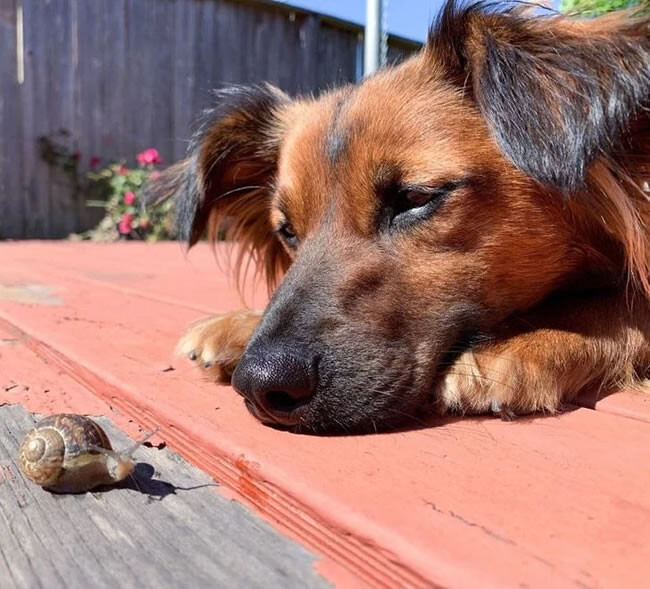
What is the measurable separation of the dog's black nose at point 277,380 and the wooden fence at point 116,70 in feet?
21.9

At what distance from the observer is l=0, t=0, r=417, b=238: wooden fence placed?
Result: 767cm

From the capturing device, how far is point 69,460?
1037 mm

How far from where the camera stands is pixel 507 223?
176cm

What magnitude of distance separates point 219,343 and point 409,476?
91cm

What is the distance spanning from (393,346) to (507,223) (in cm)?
46

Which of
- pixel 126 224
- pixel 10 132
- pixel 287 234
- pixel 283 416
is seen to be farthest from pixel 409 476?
pixel 10 132

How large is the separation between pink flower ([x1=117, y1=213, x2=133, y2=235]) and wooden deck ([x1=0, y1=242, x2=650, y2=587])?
20.2ft

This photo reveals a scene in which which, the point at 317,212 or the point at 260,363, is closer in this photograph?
the point at 260,363

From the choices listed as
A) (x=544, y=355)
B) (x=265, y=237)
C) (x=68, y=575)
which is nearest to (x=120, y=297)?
(x=265, y=237)

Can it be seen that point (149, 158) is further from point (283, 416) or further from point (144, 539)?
point (144, 539)

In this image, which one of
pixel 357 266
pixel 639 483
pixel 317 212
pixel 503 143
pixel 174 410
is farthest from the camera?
pixel 317 212

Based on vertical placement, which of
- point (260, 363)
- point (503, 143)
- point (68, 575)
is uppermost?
point (503, 143)

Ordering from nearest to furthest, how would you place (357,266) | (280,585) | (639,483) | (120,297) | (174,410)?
(280,585), (639,483), (174,410), (357,266), (120,297)

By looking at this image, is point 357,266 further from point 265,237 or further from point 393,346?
point 265,237
